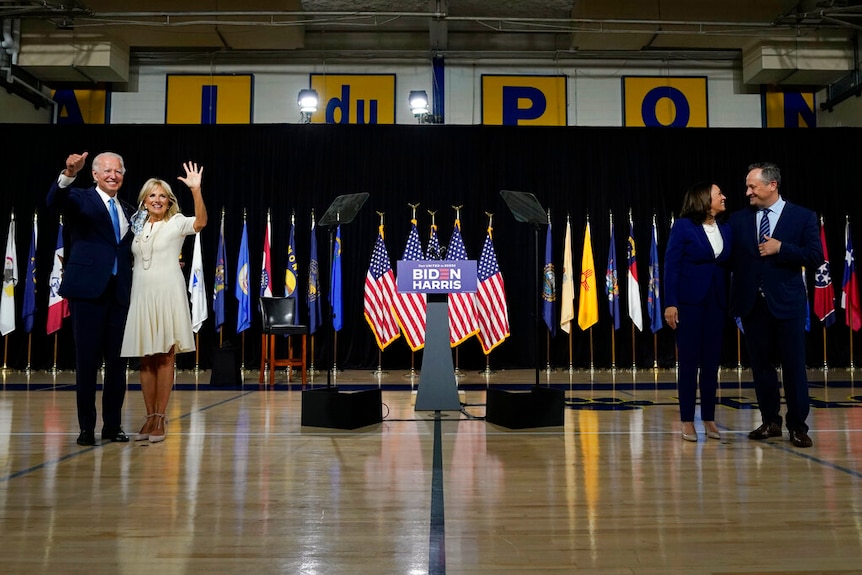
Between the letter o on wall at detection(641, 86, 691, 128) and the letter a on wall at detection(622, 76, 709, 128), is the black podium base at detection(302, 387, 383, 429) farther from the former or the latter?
the letter o on wall at detection(641, 86, 691, 128)

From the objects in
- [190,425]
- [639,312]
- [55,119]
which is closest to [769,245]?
[190,425]

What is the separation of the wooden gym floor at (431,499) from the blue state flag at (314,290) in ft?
14.4

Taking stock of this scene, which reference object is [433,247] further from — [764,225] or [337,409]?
[764,225]

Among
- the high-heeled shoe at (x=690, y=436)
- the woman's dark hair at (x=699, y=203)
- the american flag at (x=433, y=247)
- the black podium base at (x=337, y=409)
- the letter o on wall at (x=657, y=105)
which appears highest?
the letter o on wall at (x=657, y=105)

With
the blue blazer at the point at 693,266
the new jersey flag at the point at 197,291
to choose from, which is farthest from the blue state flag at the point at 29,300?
the blue blazer at the point at 693,266

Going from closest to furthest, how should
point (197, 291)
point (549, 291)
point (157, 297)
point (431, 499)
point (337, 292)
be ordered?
1. point (431, 499)
2. point (157, 297)
3. point (197, 291)
4. point (337, 292)
5. point (549, 291)

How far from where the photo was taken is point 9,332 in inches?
339

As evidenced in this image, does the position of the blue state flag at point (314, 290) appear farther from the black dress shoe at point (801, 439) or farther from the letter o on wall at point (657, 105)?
the black dress shoe at point (801, 439)

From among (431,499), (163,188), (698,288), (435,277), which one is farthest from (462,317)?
(431,499)

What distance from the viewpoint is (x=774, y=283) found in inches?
130

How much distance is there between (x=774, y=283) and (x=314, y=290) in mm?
6320

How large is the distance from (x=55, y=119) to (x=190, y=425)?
25.6 ft

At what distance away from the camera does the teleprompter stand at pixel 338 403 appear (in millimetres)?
3879

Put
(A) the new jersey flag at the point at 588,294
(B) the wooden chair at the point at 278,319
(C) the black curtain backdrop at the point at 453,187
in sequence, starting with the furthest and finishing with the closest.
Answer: (C) the black curtain backdrop at the point at 453,187 → (A) the new jersey flag at the point at 588,294 → (B) the wooden chair at the point at 278,319
